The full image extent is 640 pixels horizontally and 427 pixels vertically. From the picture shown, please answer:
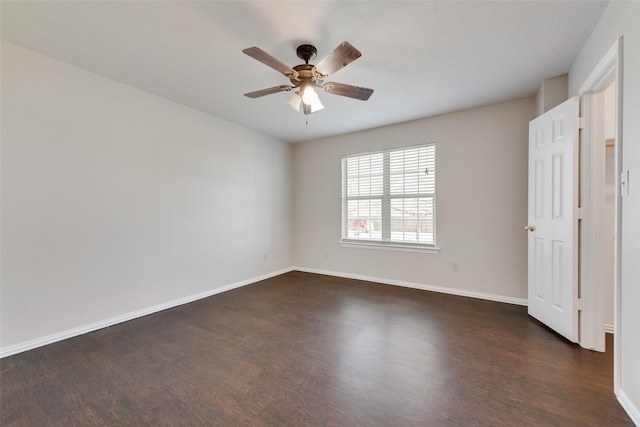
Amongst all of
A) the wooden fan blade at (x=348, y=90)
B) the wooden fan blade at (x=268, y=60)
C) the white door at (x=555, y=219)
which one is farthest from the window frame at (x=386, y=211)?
the wooden fan blade at (x=268, y=60)

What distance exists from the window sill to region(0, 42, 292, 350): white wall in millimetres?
1813

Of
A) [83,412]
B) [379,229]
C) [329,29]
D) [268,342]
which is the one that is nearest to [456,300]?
[379,229]

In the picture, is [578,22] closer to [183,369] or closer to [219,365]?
[219,365]

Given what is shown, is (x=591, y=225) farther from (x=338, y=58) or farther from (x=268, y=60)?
(x=268, y=60)

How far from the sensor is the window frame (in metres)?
3.75

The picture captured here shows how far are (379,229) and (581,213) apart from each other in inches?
97.0

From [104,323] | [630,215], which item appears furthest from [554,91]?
[104,323]

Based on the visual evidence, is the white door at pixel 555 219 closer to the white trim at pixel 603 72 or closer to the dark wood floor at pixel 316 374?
the white trim at pixel 603 72

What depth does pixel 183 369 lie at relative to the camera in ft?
6.33

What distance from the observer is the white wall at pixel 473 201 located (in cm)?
318

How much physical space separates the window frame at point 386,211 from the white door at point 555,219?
45.7 inches

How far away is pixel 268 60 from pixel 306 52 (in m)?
0.47

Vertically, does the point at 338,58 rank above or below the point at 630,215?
above

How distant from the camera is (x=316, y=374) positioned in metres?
1.84
